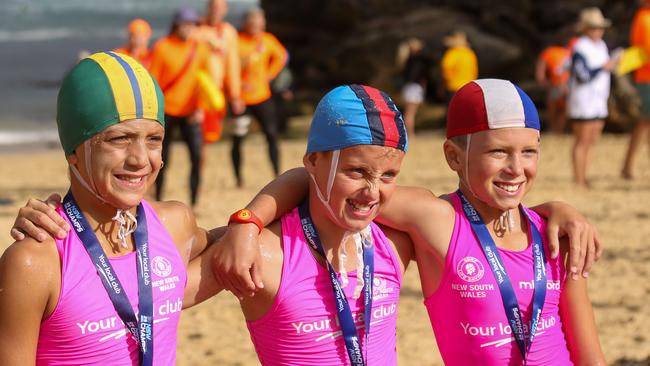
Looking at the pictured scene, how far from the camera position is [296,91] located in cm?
2502

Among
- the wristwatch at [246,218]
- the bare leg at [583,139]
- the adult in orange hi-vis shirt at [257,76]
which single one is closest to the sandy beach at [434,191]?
the bare leg at [583,139]

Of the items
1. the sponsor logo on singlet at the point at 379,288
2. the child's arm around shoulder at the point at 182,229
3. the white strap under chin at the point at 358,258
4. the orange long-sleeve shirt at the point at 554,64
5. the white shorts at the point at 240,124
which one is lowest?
the sponsor logo on singlet at the point at 379,288

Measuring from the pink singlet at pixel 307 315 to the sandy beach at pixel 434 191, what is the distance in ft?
8.86

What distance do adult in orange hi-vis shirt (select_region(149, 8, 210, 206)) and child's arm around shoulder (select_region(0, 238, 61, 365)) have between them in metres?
6.61

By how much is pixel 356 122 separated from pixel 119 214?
2.43ft

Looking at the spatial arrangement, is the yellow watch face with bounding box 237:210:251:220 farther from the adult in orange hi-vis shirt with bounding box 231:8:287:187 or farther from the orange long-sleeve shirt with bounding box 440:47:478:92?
the orange long-sleeve shirt with bounding box 440:47:478:92

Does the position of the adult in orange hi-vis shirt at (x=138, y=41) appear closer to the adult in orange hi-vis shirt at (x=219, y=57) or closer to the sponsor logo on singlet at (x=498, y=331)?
the adult in orange hi-vis shirt at (x=219, y=57)

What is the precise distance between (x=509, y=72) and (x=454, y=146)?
63.5 ft

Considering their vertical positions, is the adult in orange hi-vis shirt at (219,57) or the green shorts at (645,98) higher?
the adult in orange hi-vis shirt at (219,57)

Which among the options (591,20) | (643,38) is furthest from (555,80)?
(591,20)

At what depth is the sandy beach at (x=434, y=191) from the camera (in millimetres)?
5902

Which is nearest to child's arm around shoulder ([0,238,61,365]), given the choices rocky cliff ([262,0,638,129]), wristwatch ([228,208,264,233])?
wristwatch ([228,208,264,233])

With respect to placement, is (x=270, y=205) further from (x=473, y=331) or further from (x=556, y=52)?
(x=556, y=52)

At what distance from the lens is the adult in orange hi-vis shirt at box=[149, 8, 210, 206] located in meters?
9.16
